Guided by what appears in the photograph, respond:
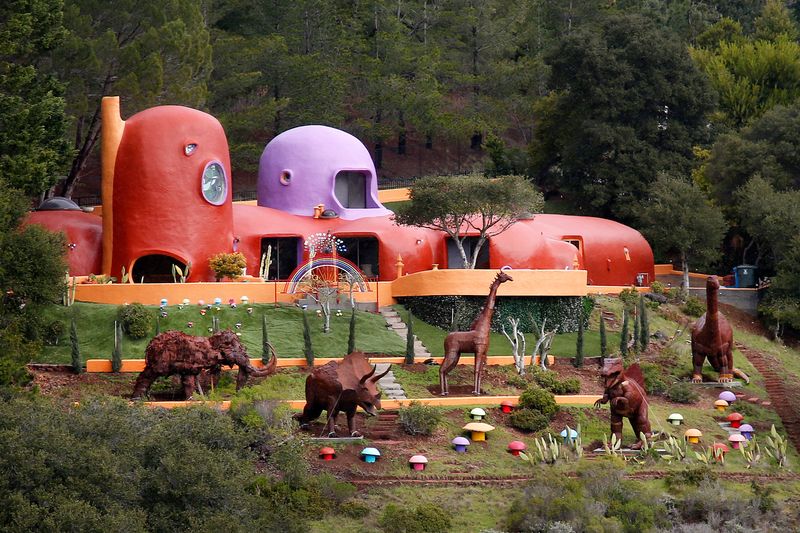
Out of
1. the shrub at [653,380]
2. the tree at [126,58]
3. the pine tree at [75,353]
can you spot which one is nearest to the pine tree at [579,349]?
the shrub at [653,380]

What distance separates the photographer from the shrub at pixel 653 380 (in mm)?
40219

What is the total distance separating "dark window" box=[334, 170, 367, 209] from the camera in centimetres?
5275

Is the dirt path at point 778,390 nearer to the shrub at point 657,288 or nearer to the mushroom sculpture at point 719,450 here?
the mushroom sculpture at point 719,450

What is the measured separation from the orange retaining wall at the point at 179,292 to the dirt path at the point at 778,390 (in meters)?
14.4

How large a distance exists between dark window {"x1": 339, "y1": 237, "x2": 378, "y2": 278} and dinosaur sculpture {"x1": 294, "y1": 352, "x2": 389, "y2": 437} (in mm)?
17220

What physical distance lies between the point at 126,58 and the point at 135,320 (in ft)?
47.9

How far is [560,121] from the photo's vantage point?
6300 cm

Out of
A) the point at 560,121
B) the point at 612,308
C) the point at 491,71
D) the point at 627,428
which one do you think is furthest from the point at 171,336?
the point at 491,71

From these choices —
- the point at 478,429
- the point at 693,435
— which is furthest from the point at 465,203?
the point at 693,435

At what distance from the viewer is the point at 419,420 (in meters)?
34.6

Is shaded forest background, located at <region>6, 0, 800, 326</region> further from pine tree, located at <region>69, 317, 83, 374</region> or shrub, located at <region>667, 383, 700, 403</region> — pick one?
shrub, located at <region>667, 383, 700, 403</region>

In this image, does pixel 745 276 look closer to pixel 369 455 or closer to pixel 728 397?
pixel 728 397

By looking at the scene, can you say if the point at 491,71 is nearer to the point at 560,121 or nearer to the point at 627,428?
the point at 560,121

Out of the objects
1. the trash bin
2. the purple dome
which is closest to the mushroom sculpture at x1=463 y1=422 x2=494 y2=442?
the purple dome
